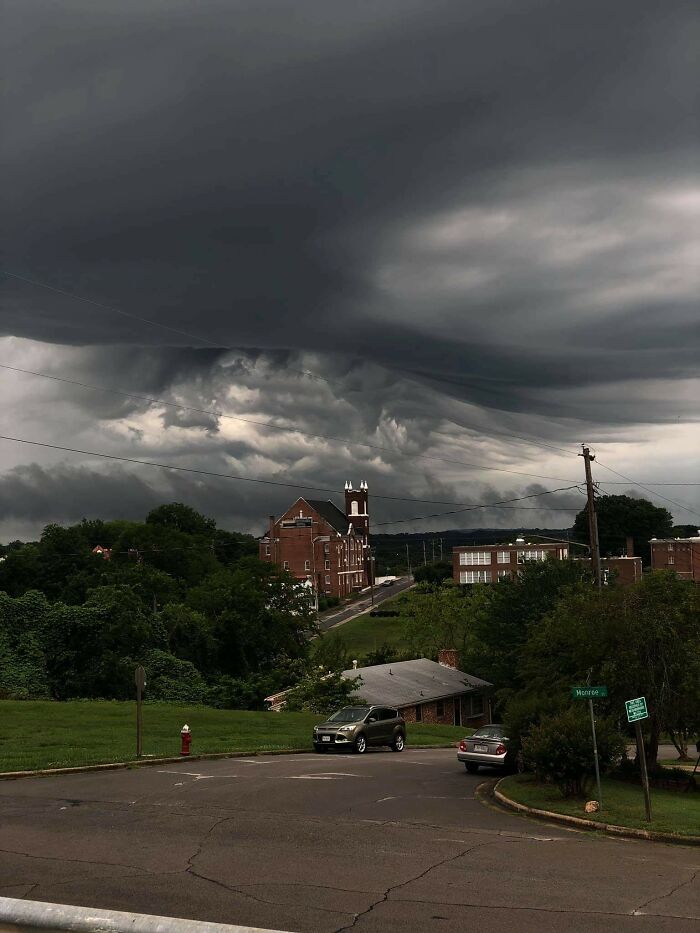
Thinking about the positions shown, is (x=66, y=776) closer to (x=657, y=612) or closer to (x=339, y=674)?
(x=657, y=612)

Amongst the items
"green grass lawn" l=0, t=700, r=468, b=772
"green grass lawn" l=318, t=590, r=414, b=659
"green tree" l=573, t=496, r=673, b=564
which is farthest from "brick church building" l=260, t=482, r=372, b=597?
"green grass lawn" l=0, t=700, r=468, b=772

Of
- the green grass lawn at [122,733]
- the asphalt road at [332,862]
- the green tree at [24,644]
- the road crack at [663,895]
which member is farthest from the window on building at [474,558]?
the road crack at [663,895]

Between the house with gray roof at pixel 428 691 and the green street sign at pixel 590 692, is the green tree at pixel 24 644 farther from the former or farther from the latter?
the green street sign at pixel 590 692

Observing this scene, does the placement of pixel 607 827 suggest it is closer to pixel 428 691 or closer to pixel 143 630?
pixel 428 691

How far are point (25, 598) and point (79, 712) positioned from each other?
18466 mm

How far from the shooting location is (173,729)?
3550 centimetres

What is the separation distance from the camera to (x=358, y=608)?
139000 mm

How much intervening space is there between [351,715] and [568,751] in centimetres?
1531

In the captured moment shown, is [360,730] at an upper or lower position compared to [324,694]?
lower

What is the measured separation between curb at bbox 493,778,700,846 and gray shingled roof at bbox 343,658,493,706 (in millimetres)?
29932

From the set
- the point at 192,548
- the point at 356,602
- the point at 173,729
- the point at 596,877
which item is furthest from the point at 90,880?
the point at 356,602

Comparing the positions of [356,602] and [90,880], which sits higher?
[356,602]

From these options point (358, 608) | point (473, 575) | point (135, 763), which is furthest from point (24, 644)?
point (473, 575)

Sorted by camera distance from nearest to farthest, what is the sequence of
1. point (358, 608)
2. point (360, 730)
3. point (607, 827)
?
point (607, 827), point (360, 730), point (358, 608)
